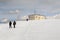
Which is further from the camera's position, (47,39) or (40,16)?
(40,16)

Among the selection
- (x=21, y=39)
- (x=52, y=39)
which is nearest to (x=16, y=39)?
(x=21, y=39)

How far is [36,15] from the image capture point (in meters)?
85.7

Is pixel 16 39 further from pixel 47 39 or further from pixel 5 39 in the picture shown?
pixel 47 39

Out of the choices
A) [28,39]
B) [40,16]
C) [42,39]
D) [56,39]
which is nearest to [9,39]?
[28,39]

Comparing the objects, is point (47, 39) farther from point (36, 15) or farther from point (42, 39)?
point (36, 15)

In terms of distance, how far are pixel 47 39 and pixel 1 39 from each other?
Result: 4.32 metres

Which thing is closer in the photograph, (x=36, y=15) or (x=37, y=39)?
(x=37, y=39)

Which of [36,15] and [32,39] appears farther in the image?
[36,15]

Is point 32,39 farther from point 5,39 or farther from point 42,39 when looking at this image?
point 5,39

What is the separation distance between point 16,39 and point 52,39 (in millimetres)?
3333

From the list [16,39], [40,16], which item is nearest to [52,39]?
[16,39]

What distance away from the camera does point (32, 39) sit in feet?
59.2

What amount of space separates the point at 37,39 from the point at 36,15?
67.8 m

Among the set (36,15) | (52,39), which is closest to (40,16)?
(36,15)
